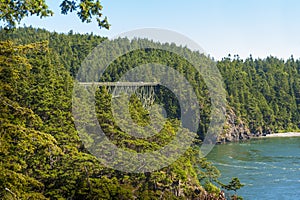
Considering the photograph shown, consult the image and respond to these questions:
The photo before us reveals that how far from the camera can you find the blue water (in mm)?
31328

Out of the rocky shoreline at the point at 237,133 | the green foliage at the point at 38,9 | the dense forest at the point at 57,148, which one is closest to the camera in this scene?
the green foliage at the point at 38,9

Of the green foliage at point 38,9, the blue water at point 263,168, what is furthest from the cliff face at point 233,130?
the green foliage at point 38,9

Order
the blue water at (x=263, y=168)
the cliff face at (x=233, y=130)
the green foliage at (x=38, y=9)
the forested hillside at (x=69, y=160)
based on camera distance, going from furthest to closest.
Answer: the cliff face at (x=233, y=130), the blue water at (x=263, y=168), the forested hillside at (x=69, y=160), the green foliage at (x=38, y=9)

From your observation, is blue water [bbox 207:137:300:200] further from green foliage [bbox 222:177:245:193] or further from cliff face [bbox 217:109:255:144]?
cliff face [bbox 217:109:255:144]

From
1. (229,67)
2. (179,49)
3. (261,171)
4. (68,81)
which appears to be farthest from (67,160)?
(179,49)

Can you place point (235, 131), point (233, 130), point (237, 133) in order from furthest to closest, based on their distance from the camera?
point (235, 131) → point (237, 133) → point (233, 130)

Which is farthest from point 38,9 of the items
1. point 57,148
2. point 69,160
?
point 69,160

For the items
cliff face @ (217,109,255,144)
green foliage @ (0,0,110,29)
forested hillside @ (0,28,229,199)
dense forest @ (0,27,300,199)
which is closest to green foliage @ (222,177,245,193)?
dense forest @ (0,27,300,199)

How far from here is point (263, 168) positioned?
133ft

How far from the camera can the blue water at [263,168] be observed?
31328mm

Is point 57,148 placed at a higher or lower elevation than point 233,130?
higher

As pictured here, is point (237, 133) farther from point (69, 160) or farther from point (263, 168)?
point (69, 160)

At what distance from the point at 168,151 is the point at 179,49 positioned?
73.2m

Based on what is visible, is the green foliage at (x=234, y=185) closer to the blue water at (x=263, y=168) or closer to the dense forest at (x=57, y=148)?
the dense forest at (x=57, y=148)
